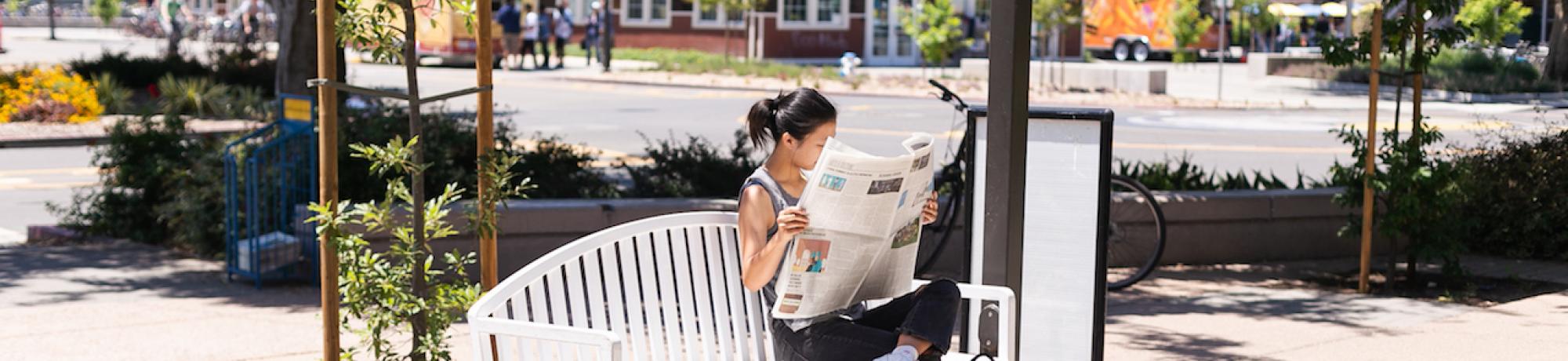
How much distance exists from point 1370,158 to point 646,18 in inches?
1356

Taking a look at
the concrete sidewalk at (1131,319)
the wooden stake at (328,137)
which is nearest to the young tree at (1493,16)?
the concrete sidewalk at (1131,319)

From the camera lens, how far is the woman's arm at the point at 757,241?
3.92 m

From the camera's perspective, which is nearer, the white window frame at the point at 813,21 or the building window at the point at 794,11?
the white window frame at the point at 813,21

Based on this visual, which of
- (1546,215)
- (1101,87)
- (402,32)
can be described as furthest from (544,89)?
(402,32)

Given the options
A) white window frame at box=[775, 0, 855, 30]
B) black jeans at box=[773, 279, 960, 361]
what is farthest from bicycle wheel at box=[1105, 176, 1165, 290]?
white window frame at box=[775, 0, 855, 30]

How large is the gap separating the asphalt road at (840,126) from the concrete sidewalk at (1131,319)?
219 centimetres

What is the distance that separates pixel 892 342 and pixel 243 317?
3736 millimetres

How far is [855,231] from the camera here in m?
3.75

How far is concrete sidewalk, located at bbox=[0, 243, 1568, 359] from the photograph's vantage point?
6.16 metres

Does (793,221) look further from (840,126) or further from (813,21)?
(813,21)

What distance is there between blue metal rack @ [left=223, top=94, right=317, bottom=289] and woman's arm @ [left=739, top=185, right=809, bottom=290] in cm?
410

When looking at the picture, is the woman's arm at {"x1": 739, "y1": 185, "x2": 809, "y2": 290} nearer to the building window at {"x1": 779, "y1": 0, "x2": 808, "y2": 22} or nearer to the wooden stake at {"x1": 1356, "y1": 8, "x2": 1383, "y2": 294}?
the wooden stake at {"x1": 1356, "y1": 8, "x2": 1383, "y2": 294}

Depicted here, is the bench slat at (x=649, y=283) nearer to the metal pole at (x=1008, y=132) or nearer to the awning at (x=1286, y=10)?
the metal pole at (x=1008, y=132)

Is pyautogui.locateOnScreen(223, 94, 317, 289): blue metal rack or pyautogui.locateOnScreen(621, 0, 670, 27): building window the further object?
pyautogui.locateOnScreen(621, 0, 670, 27): building window
